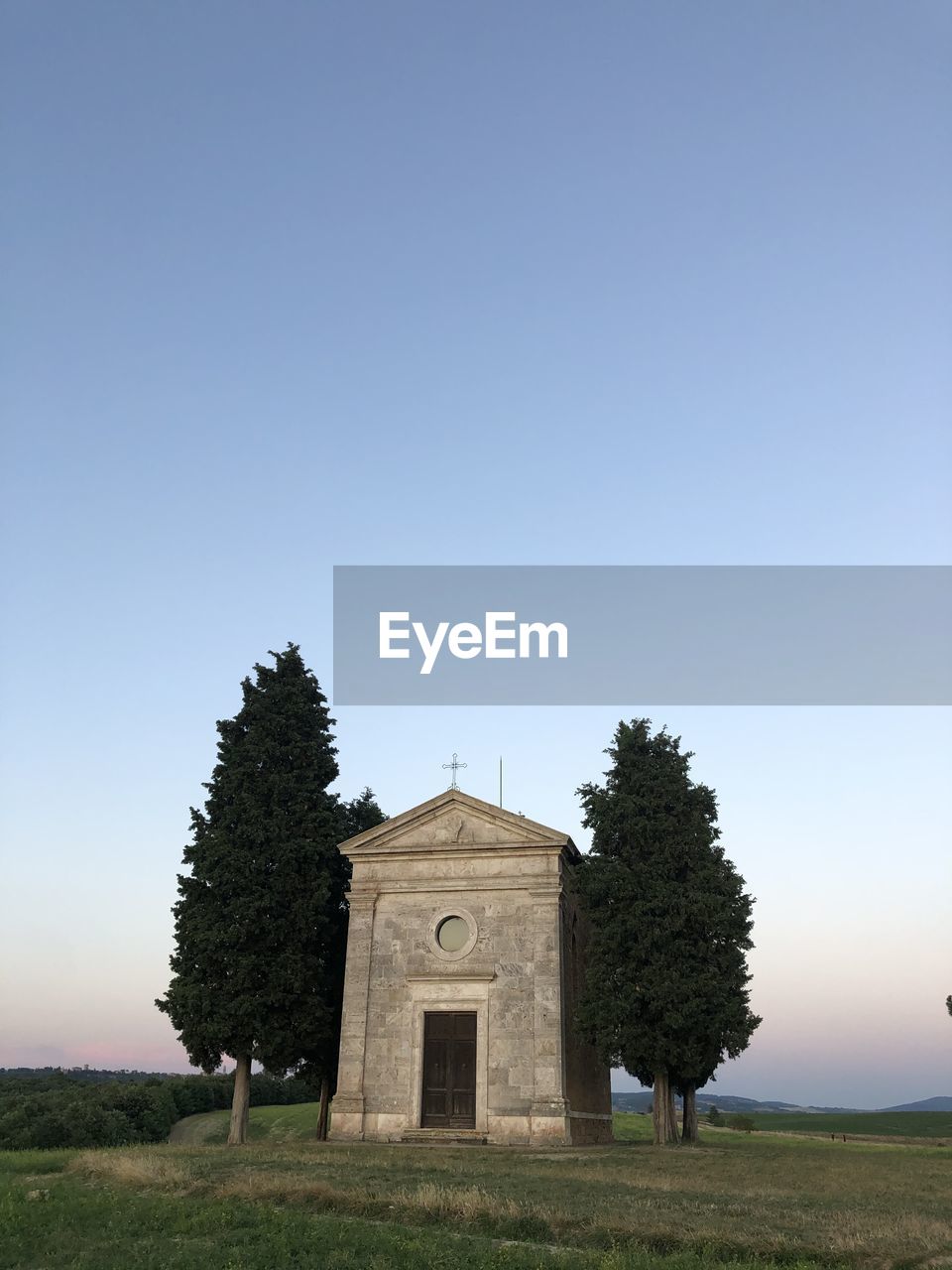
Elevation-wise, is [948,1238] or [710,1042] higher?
[710,1042]

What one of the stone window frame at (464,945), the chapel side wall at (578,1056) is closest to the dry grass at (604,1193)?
the chapel side wall at (578,1056)

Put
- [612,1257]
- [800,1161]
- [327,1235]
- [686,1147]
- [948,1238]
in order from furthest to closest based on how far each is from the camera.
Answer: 1. [686,1147]
2. [800,1161]
3. [327,1235]
4. [948,1238]
5. [612,1257]

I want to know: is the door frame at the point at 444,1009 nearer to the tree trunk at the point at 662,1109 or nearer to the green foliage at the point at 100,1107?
the tree trunk at the point at 662,1109

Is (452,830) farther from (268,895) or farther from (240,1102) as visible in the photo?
(240,1102)

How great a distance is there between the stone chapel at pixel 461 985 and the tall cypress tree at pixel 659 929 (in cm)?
Answer: 133

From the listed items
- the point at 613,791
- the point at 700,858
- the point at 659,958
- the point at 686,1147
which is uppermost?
the point at 613,791

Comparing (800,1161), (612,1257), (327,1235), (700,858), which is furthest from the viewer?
(700,858)

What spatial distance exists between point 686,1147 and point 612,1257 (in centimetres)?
1766

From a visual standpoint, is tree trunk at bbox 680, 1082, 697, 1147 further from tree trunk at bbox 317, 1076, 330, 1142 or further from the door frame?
tree trunk at bbox 317, 1076, 330, 1142

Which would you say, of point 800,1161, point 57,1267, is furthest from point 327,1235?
point 800,1161

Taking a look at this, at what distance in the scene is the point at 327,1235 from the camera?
1221cm

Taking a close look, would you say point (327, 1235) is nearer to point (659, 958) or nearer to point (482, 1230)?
point (482, 1230)

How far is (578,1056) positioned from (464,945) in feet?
16.5

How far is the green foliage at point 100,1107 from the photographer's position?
32.8m
